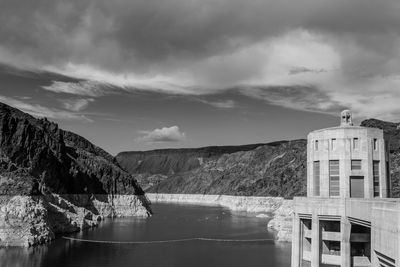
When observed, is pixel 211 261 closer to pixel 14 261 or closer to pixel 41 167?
pixel 14 261

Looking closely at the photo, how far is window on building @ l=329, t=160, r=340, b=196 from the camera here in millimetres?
32119

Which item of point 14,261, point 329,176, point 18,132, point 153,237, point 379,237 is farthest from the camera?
point 18,132

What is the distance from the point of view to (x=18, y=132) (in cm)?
15338

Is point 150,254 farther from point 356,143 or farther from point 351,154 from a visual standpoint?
point 356,143

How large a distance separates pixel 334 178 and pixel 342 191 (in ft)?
4.03

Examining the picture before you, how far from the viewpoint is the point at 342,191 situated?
3158cm

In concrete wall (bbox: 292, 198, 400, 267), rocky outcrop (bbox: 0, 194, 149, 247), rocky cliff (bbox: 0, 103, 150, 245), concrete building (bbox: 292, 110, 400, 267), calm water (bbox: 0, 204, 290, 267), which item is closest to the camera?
concrete wall (bbox: 292, 198, 400, 267)

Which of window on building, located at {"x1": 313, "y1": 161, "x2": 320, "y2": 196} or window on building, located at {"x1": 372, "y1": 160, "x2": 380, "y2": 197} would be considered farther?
window on building, located at {"x1": 313, "y1": 161, "x2": 320, "y2": 196}

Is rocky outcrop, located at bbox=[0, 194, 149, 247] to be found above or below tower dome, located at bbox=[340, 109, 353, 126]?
below

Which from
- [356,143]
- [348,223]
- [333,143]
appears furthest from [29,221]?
[356,143]

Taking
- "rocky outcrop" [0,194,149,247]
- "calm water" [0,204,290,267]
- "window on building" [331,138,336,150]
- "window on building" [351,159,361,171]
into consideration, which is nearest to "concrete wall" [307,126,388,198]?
"window on building" [331,138,336,150]

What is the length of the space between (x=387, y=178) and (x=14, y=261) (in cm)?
7617

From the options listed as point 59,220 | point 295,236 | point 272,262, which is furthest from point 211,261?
point 59,220

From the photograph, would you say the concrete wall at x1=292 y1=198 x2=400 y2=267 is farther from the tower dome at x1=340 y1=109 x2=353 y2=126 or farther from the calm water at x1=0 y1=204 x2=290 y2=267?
the calm water at x1=0 y1=204 x2=290 y2=267
